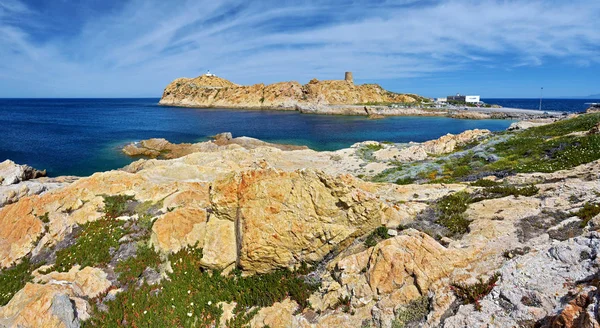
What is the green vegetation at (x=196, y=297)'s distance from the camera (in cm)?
1086

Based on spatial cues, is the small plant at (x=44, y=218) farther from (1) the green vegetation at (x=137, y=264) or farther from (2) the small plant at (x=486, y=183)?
(2) the small plant at (x=486, y=183)

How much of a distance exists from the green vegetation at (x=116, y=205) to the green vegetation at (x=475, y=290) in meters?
16.2

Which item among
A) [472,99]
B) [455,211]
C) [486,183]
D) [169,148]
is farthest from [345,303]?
[472,99]

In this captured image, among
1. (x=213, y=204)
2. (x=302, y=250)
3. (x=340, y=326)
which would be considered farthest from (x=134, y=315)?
(x=340, y=326)

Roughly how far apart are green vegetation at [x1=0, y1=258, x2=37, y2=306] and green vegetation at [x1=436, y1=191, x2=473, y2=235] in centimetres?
1741

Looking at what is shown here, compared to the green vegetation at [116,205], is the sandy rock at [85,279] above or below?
below

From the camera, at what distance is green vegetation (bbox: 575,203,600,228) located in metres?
10.5

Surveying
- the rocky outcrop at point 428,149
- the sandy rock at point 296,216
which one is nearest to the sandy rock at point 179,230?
the sandy rock at point 296,216

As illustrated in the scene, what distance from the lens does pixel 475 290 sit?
340 inches

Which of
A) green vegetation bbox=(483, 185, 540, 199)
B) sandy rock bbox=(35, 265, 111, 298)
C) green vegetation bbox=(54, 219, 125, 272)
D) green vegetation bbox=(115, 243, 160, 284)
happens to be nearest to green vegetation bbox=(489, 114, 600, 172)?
green vegetation bbox=(483, 185, 540, 199)

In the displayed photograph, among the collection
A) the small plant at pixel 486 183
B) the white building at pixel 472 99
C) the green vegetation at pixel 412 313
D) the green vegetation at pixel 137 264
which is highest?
the white building at pixel 472 99

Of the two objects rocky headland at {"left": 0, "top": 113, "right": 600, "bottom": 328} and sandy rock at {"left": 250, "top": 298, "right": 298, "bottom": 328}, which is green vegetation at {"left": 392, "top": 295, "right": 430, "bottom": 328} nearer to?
rocky headland at {"left": 0, "top": 113, "right": 600, "bottom": 328}

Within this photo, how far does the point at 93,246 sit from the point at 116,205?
362 cm

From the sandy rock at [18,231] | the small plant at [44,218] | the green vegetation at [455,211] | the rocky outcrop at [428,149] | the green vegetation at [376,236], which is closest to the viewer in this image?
the green vegetation at [376,236]
